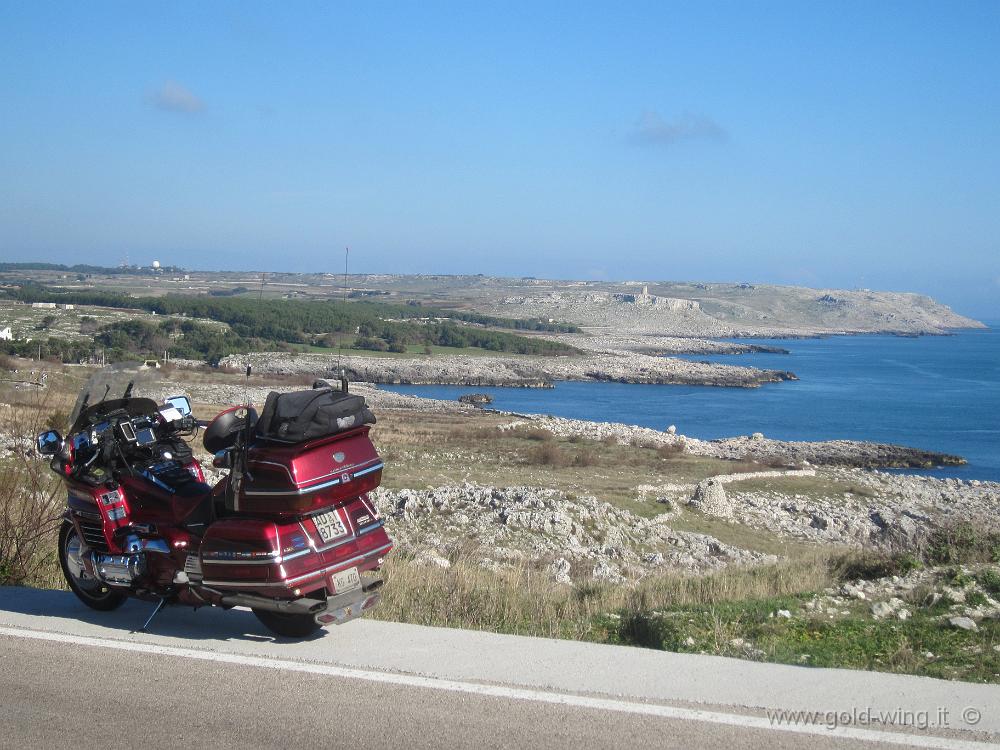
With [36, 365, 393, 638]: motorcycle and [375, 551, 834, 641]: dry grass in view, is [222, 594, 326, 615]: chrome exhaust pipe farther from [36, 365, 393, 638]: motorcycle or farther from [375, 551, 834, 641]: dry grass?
[375, 551, 834, 641]: dry grass

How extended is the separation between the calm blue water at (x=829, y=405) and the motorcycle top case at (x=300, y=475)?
47450 millimetres

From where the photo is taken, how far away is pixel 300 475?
17.1ft

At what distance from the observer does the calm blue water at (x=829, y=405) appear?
196 ft

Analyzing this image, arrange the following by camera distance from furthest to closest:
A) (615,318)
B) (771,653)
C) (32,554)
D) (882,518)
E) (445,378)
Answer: (615,318)
(445,378)
(882,518)
(32,554)
(771,653)

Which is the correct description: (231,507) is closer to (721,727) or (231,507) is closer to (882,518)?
(721,727)

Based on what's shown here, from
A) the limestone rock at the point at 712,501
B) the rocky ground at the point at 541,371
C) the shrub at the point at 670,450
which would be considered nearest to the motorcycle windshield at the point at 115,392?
the limestone rock at the point at 712,501

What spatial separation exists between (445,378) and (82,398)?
8454 cm

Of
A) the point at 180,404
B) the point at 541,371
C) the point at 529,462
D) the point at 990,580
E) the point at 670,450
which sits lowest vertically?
the point at 541,371

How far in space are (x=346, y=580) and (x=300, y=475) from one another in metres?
0.71

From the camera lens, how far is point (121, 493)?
5988 millimetres

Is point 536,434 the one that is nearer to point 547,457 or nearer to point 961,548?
point 547,457

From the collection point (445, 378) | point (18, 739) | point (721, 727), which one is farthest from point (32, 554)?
point (445, 378)

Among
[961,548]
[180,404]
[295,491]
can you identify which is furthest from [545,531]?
[295,491]

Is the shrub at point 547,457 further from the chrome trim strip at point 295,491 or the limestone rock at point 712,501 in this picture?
the chrome trim strip at point 295,491
